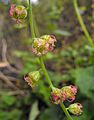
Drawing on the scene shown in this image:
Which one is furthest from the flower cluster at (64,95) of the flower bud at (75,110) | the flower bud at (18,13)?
the flower bud at (18,13)

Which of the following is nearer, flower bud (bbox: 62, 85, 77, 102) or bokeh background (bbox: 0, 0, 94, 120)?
flower bud (bbox: 62, 85, 77, 102)

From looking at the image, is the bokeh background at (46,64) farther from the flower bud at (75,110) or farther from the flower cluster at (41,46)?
the flower cluster at (41,46)

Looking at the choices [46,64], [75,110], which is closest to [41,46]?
[75,110]

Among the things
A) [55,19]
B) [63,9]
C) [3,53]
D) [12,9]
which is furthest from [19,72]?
[12,9]

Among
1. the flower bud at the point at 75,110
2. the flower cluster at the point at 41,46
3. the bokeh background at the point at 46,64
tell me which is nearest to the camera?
the flower cluster at the point at 41,46

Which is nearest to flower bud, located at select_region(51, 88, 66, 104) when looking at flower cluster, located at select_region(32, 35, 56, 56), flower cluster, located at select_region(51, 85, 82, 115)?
flower cluster, located at select_region(51, 85, 82, 115)

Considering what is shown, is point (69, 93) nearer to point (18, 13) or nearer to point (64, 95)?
point (64, 95)

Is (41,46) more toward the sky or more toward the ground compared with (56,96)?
more toward the sky

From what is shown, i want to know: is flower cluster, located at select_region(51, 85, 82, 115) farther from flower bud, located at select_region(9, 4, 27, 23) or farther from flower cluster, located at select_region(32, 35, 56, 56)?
flower bud, located at select_region(9, 4, 27, 23)

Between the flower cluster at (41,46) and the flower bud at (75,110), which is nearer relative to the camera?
the flower cluster at (41,46)
